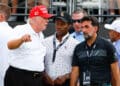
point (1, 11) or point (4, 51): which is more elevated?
point (1, 11)

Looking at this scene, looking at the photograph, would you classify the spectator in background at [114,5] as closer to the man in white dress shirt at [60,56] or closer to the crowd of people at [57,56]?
the crowd of people at [57,56]

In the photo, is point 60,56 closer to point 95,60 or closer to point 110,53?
point 95,60

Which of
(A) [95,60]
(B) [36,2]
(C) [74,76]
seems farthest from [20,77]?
(B) [36,2]

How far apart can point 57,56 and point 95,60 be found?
0.71 meters

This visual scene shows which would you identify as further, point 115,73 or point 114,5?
point 114,5

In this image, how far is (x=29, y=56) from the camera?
689 cm

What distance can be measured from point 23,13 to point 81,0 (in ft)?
4.31

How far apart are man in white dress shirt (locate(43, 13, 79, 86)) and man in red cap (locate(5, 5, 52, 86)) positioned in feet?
0.87

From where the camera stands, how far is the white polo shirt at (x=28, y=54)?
22.6 feet

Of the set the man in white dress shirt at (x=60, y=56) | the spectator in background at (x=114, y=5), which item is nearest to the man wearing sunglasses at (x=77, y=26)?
the man in white dress shirt at (x=60, y=56)

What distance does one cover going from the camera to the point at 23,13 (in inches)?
443

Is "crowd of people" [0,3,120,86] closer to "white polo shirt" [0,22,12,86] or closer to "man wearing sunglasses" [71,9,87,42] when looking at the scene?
"white polo shirt" [0,22,12,86]

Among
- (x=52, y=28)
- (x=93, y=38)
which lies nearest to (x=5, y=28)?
(x=93, y=38)

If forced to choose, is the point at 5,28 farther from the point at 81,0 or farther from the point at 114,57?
the point at 81,0
